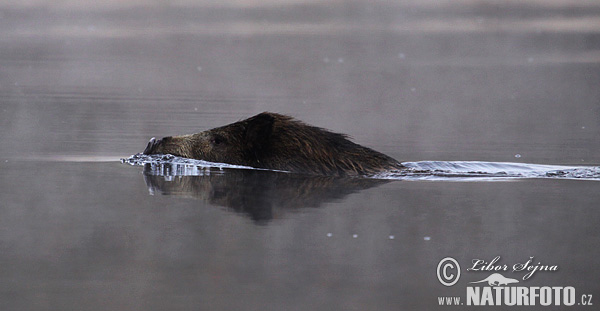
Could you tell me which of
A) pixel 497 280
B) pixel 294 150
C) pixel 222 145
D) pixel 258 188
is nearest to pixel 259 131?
pixel 294 150

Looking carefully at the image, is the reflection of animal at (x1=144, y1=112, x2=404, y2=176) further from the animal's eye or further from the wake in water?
the wake in water

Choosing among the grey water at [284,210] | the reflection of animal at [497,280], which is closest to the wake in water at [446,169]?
the grey water at [284,210]

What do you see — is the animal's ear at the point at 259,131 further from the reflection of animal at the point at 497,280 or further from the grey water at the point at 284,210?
the reflection of animal at the point at 497,280

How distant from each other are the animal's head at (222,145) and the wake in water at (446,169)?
8 centimetres

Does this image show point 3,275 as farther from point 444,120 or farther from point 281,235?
point 444,120

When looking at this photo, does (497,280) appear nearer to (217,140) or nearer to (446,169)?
(446,169)

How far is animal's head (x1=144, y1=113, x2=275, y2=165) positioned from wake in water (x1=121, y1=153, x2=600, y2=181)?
0.25ft

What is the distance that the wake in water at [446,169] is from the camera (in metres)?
11.3

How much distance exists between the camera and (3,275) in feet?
20.9

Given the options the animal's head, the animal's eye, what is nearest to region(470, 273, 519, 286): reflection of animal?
the animal's head

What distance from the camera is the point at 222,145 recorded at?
11.6 meters

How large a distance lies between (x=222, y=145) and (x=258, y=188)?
1826mm

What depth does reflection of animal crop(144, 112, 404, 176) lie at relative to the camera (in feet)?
36.2

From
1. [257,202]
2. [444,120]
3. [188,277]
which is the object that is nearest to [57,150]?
[257,202]
